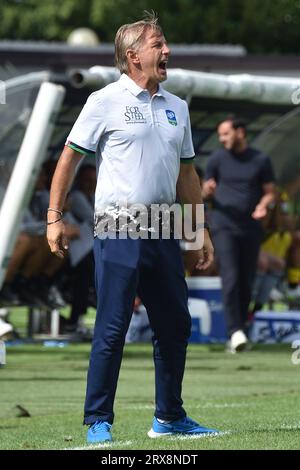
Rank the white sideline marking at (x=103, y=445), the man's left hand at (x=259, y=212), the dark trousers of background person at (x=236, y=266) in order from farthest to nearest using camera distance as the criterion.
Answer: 1. the dark trousers of background person at (x=236, y=266)
2. the man's left hand at (x=259, y=212)
3. the white sideline marking at (x=103, y=445)

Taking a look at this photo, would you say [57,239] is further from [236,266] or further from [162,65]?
[236,266]

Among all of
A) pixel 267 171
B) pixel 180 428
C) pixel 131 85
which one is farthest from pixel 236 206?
pixel 131 85

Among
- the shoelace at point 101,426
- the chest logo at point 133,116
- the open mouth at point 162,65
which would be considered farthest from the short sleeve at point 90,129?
the shoelace at point 101,426

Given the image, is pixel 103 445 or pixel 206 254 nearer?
pixel 103 445

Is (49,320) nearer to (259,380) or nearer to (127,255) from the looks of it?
(259,380)

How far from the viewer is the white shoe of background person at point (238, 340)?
15.3 m

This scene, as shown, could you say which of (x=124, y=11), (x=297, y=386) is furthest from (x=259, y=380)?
(x=124, y=11)

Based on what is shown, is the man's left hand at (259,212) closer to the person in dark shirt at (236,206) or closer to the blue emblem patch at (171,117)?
the person in dark shirt at (236,206)

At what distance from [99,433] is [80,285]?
958 cm

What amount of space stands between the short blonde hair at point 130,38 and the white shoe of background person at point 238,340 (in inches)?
295

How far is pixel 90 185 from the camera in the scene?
17578 mm

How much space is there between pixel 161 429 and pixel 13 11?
140ft

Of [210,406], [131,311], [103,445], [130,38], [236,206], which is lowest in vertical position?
[103,445]

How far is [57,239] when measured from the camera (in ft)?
25.8
